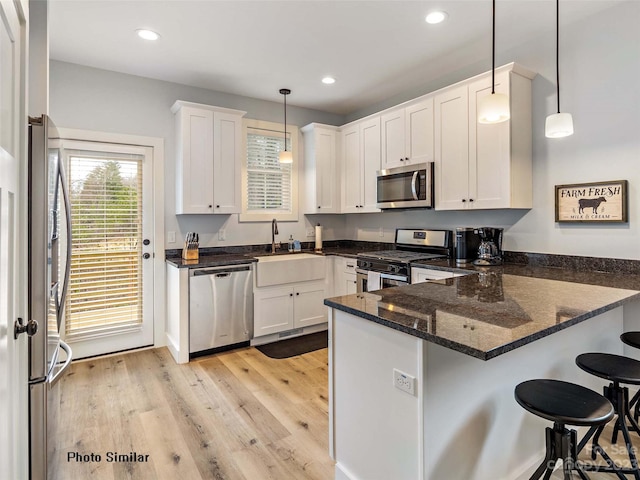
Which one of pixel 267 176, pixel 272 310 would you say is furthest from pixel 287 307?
pixel 267 176

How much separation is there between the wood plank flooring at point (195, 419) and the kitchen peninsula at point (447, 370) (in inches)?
18.2

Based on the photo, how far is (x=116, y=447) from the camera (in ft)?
6.89

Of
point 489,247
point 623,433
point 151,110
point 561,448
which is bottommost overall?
point 623,433

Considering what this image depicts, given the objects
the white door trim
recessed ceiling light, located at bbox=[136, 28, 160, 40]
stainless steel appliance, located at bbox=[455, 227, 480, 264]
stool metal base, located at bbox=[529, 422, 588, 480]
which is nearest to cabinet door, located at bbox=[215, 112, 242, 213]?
the white door trim

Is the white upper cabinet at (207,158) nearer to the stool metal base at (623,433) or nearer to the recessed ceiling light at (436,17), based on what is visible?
the recessed ceiling light at (436,17)

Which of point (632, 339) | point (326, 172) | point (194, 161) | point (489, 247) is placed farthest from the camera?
point (326, 172)

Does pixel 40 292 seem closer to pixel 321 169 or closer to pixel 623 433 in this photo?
pixel 623 433

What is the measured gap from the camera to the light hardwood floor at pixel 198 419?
1.92m

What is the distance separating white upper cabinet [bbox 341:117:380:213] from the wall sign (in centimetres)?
179

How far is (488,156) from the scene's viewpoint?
299 cm

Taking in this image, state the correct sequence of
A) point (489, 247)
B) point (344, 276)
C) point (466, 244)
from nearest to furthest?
point (489, 247)
point (466, 244)
point (344, 276)

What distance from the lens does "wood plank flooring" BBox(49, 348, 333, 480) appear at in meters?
1.93

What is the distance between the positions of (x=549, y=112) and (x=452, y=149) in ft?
2.48

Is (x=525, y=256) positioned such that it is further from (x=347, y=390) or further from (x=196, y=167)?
(x=196, y=167)
